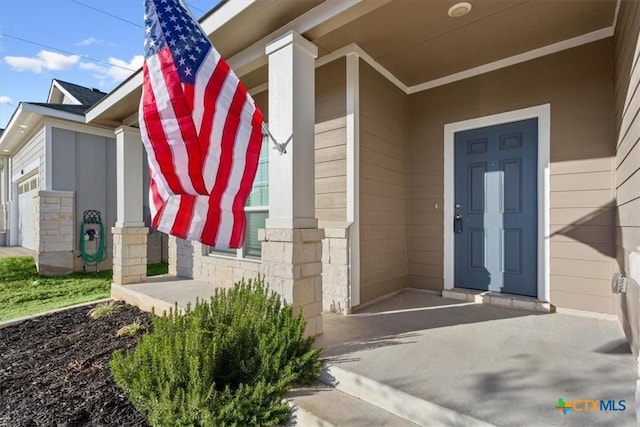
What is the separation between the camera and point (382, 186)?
3666 millimetres

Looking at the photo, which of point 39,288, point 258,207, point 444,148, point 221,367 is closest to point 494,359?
point 221,367

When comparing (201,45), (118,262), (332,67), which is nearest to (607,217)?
(332,67)

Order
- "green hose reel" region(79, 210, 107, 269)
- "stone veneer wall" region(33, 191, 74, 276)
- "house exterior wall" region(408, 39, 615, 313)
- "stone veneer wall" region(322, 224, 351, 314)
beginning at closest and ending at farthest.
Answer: "house exterior wall" region(408, 39, 615, 313) < "stone veneer wall" region(322, 224, 351, 314) < "stone veneer wall" region(33, 191, 74, 276) < "green hose reel" region(79, 210, 107, 269)

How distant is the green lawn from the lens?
443 cm

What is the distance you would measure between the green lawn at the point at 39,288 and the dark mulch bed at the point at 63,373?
2.92ft

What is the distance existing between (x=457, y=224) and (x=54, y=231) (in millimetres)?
7403

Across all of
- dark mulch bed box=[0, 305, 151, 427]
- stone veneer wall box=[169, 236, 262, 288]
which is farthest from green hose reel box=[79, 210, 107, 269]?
dark mulch bed box=[0, 305, 151, 427]

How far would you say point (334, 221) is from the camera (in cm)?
338

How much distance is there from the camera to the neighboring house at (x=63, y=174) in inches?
248

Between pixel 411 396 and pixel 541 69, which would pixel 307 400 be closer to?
pixel 411 396

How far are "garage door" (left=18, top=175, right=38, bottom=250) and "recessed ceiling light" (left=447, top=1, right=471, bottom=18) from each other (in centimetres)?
920

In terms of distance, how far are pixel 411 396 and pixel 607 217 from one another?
2574 mm

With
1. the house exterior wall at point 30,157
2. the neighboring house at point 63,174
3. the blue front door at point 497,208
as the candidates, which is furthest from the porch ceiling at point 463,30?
the house exterior wall at point 30,157

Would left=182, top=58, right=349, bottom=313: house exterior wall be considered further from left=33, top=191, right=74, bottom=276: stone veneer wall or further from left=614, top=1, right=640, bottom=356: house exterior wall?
left=33, top=191, right=74, bottom=276: stone veneer wall
